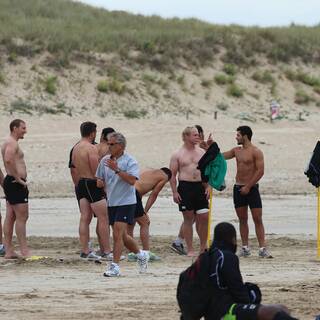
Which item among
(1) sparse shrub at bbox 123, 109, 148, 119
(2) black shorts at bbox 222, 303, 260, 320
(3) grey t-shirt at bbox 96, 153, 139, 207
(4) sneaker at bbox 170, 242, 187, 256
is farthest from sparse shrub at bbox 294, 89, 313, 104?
(2) black shorts at bbox 222, 303, 260, 320

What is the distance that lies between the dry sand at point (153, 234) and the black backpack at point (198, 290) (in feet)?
4.64

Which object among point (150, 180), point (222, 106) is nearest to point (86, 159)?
point (150, 180)

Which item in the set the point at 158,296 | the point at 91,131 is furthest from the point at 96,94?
the point at 158,296

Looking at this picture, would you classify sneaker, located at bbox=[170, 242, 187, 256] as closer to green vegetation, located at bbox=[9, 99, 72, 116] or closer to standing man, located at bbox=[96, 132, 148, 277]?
standing man, located at bbox=[96, 132, 148, 277]

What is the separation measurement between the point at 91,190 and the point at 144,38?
28305 millimetres

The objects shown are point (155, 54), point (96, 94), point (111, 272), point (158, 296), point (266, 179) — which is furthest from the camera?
point (155, 54)

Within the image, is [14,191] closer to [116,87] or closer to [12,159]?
[12,159]

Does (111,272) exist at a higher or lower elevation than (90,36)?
lower

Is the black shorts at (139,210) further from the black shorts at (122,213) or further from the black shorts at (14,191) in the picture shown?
the black shorts at (122,213)

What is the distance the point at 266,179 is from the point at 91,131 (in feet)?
41.6

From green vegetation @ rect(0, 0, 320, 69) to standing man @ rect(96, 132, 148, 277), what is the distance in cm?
2510

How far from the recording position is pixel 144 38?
41.5 m

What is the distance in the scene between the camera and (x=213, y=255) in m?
8.39

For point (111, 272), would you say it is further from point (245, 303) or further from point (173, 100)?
point (173, 100)
